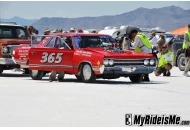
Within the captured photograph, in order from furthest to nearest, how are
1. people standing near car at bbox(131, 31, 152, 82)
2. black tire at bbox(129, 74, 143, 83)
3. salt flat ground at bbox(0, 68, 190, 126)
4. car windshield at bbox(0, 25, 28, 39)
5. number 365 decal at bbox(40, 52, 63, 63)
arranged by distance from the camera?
car windshield at bbox(0, 25, 28, 39)
people standing near car at bbox(131, 31, 152, 82)
number 365 decal at bbox(40, 52, 63, 63)
black tire at bbox(129, 74, 143, 83)
salt flat ground at bbox(0, 68, 190, 126)

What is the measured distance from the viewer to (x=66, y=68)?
819 inches

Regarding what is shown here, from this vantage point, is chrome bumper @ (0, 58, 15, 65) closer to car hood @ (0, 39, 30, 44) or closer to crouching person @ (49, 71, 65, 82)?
car hood @ (0, 39, 30, 44)

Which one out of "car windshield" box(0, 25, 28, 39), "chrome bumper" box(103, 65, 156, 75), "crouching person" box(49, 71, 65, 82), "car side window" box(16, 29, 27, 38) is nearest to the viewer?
"chrome bumper" box(103, 65, 156, 75)

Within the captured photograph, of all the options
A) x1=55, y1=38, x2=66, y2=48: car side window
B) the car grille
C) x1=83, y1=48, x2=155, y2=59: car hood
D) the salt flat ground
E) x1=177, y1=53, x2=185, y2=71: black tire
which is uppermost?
x1=55, y1=38, x2=66, y2=48: car side window

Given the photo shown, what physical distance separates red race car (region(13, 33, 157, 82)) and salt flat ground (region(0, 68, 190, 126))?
1.17 feet

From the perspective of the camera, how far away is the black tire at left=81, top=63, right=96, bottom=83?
20.0m

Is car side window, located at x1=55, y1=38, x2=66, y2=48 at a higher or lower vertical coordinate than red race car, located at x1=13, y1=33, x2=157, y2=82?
higher

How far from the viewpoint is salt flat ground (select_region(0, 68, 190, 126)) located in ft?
39.9

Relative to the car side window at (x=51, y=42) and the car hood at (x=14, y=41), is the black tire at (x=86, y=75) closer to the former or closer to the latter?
the car side window at (x=51, y=42)

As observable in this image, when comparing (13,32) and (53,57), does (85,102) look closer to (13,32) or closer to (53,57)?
(53,57)

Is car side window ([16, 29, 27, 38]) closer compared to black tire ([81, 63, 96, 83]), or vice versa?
black tire ([81, 63, 96, 83])

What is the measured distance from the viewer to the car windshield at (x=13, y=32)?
83.5 feet

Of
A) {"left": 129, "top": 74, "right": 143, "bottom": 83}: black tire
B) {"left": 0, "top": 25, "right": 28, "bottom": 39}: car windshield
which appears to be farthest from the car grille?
{"left": 0, "top": 25, "right": 28, "bottom": 39}: car windshield

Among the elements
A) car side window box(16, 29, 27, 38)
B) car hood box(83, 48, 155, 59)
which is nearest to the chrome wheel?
car hood box(83, 48, 155, 59)
